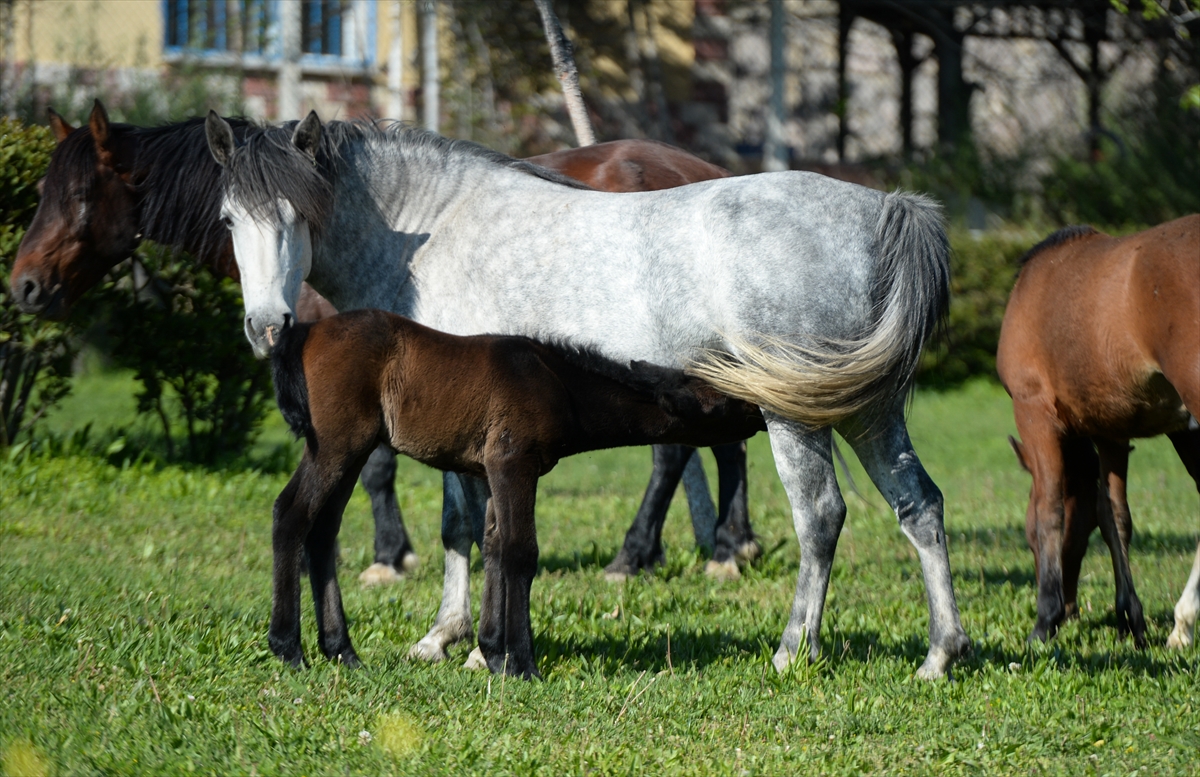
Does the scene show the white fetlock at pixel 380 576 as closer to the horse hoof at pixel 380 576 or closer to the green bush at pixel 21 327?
the horse hoof at pixel 380 576

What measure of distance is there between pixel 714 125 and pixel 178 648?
1439cm

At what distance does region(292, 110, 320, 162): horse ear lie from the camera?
14.1 feet

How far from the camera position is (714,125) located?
17188mm

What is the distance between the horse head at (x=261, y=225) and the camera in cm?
415

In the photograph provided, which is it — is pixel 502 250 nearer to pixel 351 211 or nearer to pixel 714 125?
pixel 351 211

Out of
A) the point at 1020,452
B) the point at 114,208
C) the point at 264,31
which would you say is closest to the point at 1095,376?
the point at 1020,452

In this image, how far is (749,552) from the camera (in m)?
6.53

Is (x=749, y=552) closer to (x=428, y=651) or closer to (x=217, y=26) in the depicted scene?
(x=428, y=651)

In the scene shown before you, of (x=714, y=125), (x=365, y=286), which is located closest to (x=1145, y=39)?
(x=714, y=125)

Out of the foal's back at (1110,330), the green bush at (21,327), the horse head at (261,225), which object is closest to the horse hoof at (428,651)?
the horse head at (261,225)

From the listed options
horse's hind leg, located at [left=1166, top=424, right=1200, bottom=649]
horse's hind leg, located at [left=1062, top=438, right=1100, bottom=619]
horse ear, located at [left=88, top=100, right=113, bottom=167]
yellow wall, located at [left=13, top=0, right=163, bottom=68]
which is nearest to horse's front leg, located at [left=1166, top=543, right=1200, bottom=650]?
horse's hind leg, located at [left=1166, top=424, right=1200, bottom=649]

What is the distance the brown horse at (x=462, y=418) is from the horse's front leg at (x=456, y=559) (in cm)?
47

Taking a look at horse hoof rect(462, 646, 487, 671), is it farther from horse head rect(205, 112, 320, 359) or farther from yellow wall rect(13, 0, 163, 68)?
yellow wall rect(13, 0, 163, 68)

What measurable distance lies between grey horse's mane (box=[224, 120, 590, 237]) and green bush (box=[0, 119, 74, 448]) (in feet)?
10.4
